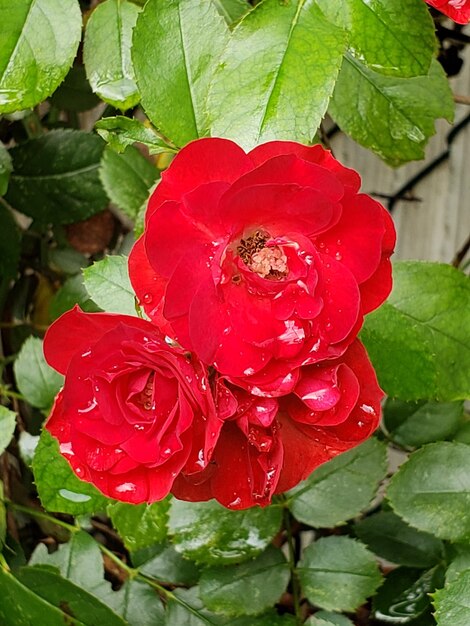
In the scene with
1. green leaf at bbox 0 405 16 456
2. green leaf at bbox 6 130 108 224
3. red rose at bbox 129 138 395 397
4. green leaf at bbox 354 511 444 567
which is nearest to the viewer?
red rose at bbox 129 138 395 397

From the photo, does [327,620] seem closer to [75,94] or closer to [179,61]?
[179,61]

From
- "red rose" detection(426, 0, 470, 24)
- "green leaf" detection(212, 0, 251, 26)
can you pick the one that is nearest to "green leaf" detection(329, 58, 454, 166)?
"green leaf" detection(212, 0, 251, 26)

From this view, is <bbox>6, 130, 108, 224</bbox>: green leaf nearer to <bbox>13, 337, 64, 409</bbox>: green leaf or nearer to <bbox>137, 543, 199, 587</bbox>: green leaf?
<bbox>13, 337, 64, 409</bbox>: green leaf

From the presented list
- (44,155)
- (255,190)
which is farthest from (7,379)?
(255,190)

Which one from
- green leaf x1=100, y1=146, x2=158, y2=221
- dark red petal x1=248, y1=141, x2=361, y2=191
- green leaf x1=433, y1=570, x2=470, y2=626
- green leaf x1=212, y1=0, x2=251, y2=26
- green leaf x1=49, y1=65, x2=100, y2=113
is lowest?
green leaf x1=433, y1=570, x2=470, y2=626

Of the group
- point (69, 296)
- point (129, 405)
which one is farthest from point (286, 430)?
point (69, 296)

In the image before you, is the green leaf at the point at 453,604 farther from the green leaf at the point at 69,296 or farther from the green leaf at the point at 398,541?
the green leaf at the point at 69,296

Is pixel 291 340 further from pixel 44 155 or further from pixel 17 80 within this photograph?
pixel 44 155
